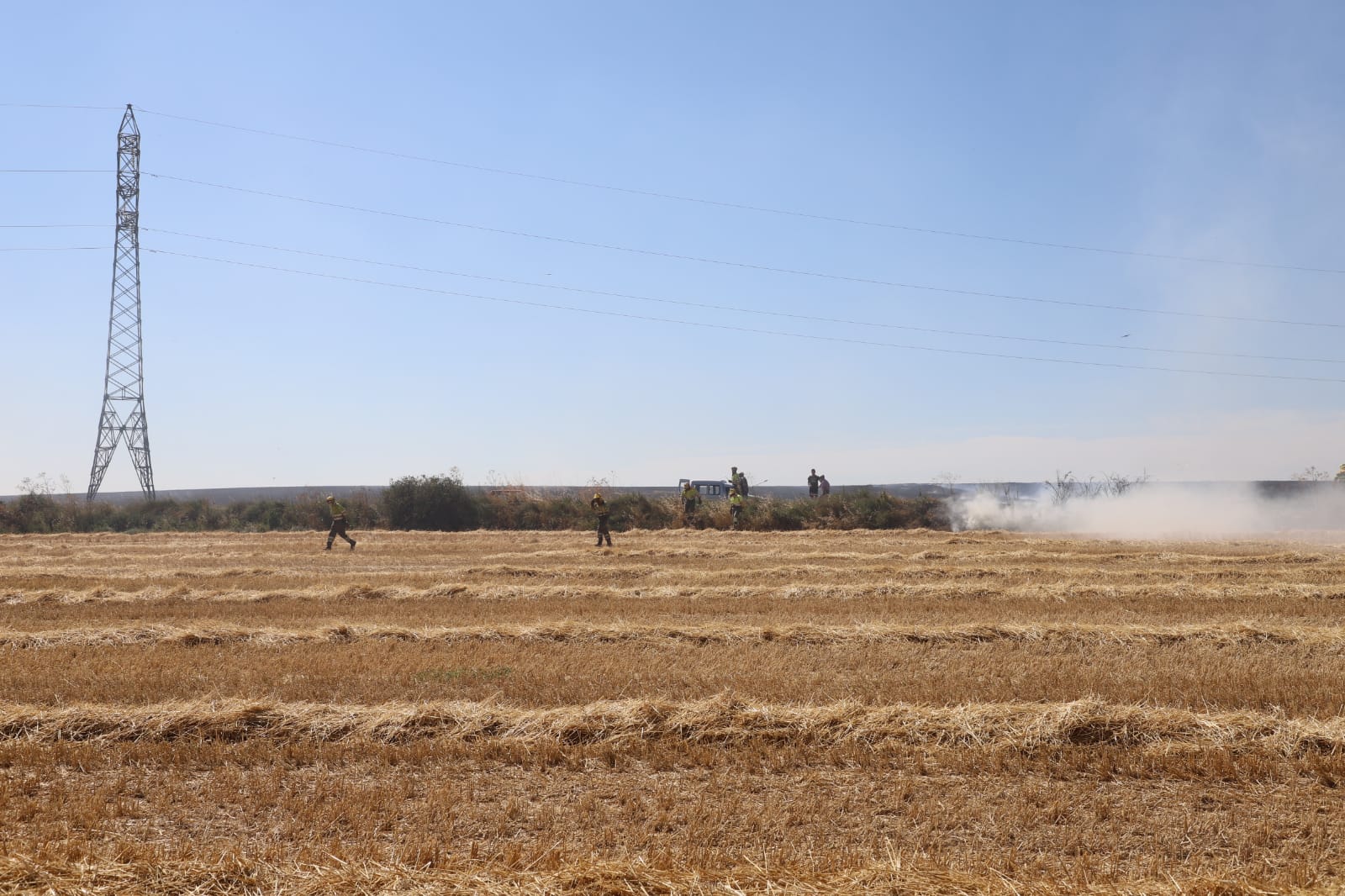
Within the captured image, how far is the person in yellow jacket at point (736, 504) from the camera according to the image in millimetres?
35625

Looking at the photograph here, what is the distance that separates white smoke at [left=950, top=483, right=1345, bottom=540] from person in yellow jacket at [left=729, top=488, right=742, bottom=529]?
26.0 feet

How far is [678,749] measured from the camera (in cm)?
763

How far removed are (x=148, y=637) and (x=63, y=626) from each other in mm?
1824

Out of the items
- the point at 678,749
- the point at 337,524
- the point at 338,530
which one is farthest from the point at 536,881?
the point at 338,530

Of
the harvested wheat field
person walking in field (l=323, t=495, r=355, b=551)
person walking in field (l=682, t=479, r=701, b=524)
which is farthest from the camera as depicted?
person walking in field (l=682, t=479, r=701, b=524)

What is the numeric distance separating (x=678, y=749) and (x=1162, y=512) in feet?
120

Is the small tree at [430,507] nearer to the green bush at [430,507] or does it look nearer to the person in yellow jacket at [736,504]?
the green bush at [430,507]

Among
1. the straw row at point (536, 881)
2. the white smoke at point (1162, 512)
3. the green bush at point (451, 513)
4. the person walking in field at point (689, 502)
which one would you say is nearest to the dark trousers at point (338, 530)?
the green bush at point (451, 513)

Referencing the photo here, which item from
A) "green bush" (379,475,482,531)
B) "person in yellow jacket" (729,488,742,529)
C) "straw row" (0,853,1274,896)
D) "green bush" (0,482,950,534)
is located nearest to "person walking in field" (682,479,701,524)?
"green bush" (0,482,950,534)

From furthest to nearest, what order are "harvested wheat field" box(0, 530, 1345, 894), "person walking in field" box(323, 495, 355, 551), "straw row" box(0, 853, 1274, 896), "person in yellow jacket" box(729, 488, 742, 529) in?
"person in yellow jacket" box(729, 488, 742, 529), "person walking in field" box(323, 495, 355, 551), "harvested wheat field" box(0, 530, 1345, 894), "straw row" box(0, 853, 1274, 896)

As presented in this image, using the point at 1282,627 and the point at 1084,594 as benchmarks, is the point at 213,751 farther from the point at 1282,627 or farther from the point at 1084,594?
the point at 1084,594

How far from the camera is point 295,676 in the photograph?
33.5ft

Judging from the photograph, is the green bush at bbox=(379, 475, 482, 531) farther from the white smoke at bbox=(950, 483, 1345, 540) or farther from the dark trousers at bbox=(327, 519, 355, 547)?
the white smoke at bbox=(950, 483, 1345, 540)

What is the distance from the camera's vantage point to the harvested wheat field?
5.32 metres
